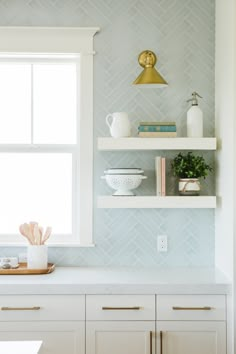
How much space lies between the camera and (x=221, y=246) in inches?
125

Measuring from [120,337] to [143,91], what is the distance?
1562mm

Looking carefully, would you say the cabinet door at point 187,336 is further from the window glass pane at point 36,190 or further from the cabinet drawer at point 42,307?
the window glass pane at point 36,190

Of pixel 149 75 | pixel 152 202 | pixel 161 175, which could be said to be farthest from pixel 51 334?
pixel 149 75

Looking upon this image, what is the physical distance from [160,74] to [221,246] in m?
1.19

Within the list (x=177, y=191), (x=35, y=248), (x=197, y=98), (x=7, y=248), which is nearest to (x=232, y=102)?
(x=197, y=98)

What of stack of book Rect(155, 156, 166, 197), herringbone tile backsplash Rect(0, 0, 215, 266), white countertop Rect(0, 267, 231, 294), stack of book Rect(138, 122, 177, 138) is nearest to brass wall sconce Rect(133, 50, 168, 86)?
herringbone tile backsplash Rect(0, 0, 215, 266)

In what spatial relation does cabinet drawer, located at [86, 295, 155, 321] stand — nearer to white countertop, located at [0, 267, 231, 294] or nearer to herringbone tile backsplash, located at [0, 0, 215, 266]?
white countertop, located at [0, 267, 231, 294]

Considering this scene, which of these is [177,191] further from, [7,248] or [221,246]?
[7,248]

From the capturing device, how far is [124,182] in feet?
10.3

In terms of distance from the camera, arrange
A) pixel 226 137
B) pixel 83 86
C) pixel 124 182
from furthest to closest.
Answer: pixel 83 86 → pixel 124 182 → pixel 226 137

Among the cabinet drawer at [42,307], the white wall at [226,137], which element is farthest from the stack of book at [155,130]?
the cabinet drawer at [42,307]

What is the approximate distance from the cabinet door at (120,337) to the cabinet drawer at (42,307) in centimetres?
12

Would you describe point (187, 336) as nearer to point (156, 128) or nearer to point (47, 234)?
point (47, 234)

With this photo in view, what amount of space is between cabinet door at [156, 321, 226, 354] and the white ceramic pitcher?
1.15 metres
